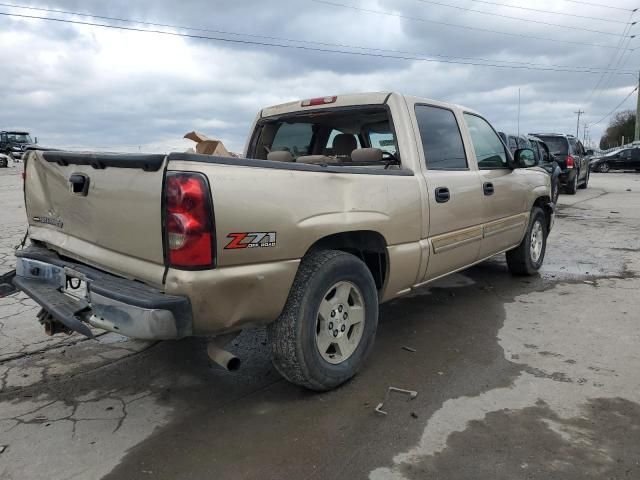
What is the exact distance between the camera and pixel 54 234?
11.2ft

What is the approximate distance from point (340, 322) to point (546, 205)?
164 inches

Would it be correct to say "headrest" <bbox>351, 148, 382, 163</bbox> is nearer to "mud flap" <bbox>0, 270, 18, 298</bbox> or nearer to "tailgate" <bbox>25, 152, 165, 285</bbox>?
"tailgate" <bbox>25, 152, 165, 285</bbox>

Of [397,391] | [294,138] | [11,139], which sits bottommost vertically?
[397,391]

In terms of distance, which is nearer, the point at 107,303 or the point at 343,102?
the point at 107,303

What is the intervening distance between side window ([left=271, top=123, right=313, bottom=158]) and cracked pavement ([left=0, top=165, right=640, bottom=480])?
1.75 m

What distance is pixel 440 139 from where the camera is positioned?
14.3 ft

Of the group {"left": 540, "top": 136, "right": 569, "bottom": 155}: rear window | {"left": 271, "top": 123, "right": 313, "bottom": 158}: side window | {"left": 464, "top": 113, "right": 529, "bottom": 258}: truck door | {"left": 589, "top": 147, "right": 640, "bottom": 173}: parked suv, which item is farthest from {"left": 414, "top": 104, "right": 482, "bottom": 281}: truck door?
{"left": 589, "top": 147, "right": 640, "bottom": 173}: parked suv

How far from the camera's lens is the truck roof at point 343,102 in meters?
4.07

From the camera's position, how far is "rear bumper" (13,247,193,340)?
2480 millimetres

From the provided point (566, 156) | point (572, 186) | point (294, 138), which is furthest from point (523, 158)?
point (572, 186)

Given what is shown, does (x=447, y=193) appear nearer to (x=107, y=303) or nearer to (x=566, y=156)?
(x=107, y=303)

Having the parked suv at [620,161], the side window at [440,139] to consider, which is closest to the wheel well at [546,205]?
the side window at [440,139]

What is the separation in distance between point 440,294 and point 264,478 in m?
3.51

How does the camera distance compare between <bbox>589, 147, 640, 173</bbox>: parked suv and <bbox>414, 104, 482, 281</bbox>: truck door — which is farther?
<bbox>589, 147, 640, 173</bbox>: parked suv
